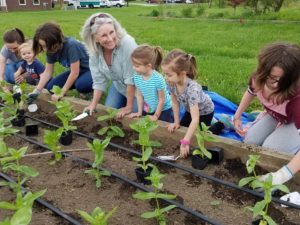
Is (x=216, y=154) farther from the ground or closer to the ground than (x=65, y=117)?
closer to the ground

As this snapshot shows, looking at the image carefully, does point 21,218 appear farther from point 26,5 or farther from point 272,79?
point 26,5

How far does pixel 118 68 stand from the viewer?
4027mm

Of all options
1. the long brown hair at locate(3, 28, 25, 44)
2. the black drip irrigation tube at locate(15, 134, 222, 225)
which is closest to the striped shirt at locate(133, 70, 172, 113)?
the black drip irrigation tube at locate(15, 134, 222, 225)

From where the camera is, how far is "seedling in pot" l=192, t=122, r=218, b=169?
114 inches

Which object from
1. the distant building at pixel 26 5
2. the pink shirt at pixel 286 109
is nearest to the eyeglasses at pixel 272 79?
the pink shirt at pixel 286 109

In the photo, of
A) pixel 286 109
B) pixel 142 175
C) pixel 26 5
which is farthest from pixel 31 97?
pixel 26 5

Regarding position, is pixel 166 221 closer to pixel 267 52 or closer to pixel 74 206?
pixel 74 206

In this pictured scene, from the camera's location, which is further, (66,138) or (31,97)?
(31,97)

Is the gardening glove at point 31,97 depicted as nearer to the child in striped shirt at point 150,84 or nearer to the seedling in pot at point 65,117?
the seedling in pot at point 65,117

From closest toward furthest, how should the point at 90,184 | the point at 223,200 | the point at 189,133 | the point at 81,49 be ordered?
the point at 223,200
the point at 90,184
the point at 189,133
the point at 81,49

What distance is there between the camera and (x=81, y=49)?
4.68m

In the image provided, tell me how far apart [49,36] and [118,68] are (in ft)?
2.83

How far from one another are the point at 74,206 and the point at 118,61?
166 centimetres

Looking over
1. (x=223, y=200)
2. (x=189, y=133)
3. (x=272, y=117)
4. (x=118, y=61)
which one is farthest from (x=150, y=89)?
(x=223, y=200)
